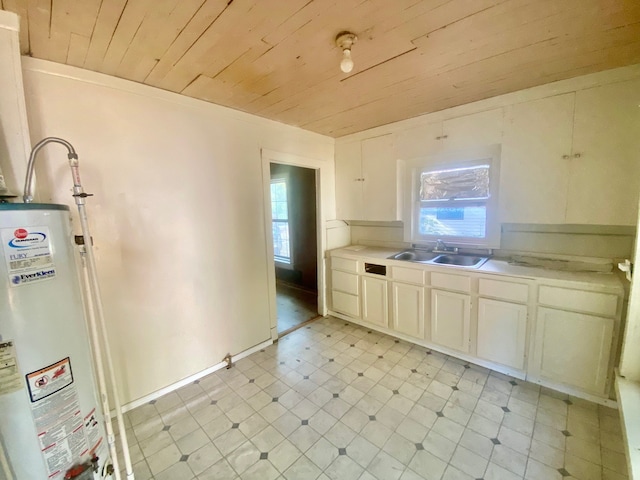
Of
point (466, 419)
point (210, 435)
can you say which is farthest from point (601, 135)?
point (210, 435)

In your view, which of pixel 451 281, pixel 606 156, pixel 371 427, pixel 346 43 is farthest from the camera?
pixel 451 281

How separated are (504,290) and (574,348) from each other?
55 cm

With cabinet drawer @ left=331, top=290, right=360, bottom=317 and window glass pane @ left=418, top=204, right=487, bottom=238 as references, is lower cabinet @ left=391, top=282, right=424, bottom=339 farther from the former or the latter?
window glass pane @ left=418, top=204, right=487, bottom=238

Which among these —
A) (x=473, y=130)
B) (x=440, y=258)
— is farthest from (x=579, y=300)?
(x=473, y=130)

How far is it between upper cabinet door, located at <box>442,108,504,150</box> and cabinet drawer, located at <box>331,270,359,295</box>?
66.4 inches

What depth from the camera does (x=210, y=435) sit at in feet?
5.64

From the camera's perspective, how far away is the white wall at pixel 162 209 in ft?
5.32

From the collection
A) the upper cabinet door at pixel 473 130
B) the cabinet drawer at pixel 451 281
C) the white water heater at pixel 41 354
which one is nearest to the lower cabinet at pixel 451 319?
the cabinet drawer at pixel 451 281

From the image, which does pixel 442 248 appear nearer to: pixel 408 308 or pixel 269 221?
pixel 408 308

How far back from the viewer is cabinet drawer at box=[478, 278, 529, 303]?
2037 mm

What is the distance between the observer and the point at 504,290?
2115mm

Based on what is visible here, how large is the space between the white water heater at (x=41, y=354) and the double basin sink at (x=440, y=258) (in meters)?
2.51

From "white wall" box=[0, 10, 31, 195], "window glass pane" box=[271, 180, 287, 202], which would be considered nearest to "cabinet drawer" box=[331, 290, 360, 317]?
"window glass pane" box=[271, 180, 287, 202]

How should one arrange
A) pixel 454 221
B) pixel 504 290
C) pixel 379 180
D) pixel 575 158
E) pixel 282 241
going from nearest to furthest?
pixel 575 158 → pixel 504 290 → pixel 454 221 → pixel 379 180 → pixel 282 241
